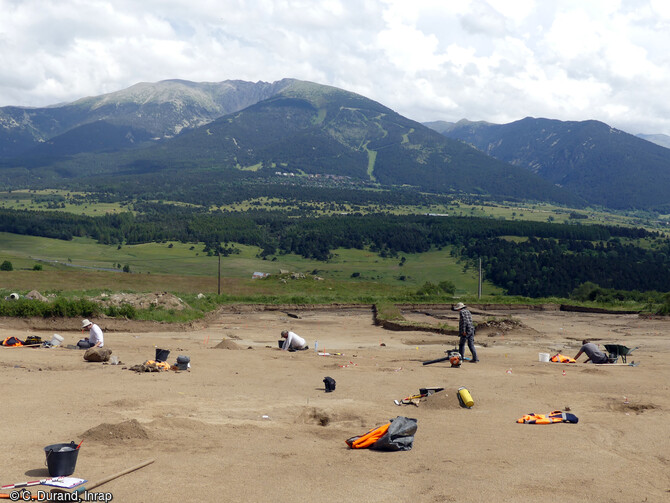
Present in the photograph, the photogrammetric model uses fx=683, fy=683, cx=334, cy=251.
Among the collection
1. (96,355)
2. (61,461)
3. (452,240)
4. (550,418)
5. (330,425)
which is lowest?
(452,240)

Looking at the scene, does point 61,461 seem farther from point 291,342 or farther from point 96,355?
point 291,342

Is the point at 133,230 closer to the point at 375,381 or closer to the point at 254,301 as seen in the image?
the point at 254,301

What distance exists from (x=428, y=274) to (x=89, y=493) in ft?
322

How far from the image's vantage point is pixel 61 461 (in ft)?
28.8

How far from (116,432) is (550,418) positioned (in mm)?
7671

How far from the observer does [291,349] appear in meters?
23.1

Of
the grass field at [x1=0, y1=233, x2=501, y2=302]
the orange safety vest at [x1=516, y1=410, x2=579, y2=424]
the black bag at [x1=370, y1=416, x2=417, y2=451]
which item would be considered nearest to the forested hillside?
the grass field at [x1=0, y1=233, x2=501, y2=302]

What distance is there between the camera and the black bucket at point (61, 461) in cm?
871

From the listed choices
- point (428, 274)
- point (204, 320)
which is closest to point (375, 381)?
point (204, 320)

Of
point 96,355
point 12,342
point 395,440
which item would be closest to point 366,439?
point 395,440

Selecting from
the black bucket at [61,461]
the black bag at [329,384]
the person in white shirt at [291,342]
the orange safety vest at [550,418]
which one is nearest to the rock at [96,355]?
the person in white shirt at [291,342]

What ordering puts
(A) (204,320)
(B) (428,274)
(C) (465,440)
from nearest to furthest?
1. (C) (465,440)
2. (A) (204,320)
3. (B) (428,274)

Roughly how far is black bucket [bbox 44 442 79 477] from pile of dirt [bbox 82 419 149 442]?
158 cm

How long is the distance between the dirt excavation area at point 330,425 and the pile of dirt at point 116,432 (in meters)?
0.03
